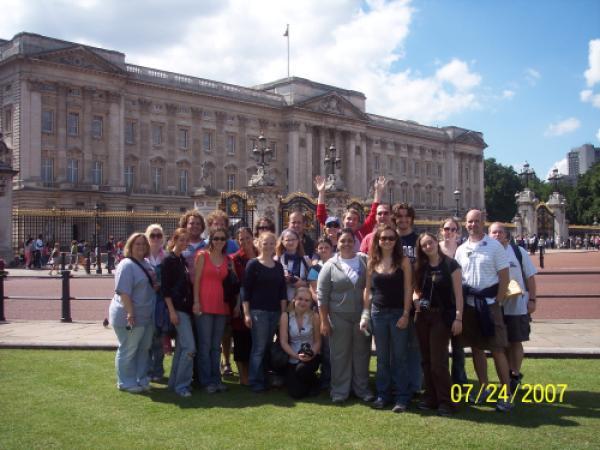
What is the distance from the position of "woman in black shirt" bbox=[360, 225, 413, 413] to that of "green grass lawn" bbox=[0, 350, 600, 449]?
27cm

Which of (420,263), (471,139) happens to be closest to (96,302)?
(420,263)

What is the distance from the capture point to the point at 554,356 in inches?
356

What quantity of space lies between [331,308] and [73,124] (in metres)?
47.8

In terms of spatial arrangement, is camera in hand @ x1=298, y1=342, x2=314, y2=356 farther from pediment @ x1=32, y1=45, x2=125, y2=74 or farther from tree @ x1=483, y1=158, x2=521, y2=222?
tree @ x1=483, y1=158, x2=521, y2=222

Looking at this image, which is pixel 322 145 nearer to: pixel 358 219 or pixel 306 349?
pixel 358 219

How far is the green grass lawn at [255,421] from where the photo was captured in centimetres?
566

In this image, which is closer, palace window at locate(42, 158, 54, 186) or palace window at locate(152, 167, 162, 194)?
palace window at locate(42, 158, 54, 186)

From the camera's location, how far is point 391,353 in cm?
690

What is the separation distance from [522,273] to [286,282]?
9.23 ft

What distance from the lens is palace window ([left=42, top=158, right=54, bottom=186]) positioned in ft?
158

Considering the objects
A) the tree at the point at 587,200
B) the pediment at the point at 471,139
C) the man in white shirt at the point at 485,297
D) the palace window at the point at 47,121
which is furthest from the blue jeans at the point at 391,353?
the pediment at the point at 471,139

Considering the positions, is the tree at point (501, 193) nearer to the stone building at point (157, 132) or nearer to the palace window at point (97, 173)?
the stone building at point (157, 132)

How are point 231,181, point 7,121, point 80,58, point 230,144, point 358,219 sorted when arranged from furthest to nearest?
point 230,144, point 231,181, point 80,58, point 7,121, point 358,219
